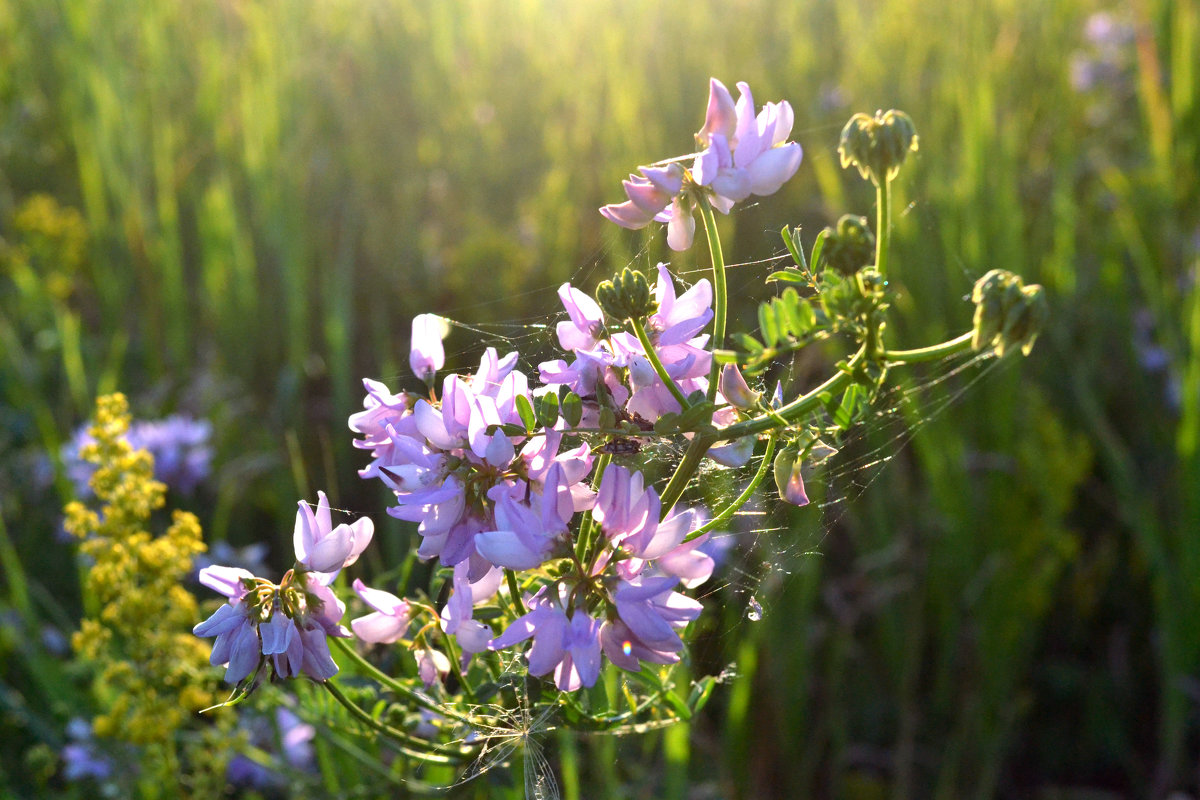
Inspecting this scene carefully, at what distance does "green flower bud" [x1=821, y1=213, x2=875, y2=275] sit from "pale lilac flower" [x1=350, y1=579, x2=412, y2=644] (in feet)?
1.10

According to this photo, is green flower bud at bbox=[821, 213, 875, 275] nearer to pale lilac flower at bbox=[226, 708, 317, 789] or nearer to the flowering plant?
the flowering plant

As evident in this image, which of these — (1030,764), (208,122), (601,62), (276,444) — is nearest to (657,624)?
(1030,764)

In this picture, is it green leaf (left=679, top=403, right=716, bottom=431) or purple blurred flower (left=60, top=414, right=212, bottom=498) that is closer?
green leaf (left=679, top=403, right=716, bottom=431)

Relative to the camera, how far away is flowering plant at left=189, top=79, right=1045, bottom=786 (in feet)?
1.77

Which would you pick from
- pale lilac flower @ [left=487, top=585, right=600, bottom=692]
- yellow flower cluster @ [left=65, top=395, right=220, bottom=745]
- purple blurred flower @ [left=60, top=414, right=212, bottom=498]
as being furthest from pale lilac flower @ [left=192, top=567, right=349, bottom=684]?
purple blurred flower @ [left=60, top=414, right=212, bottom=498]

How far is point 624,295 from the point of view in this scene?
558 millimetres

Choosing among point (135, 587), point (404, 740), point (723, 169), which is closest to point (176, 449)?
point (135, 587)

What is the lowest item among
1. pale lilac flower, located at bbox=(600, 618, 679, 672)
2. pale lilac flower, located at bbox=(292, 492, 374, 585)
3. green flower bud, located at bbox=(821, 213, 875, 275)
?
pale lilac flower, located at bbox=(600, 618, 679, 672)

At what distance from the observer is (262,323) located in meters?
2.17

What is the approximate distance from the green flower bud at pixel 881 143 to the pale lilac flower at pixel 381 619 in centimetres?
39

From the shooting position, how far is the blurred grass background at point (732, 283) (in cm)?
150

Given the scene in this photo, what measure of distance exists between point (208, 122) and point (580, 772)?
1.89 metres

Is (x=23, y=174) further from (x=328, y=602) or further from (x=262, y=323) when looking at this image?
(x=328, y=602)

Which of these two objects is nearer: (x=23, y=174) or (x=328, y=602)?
(x=328, y=602)
